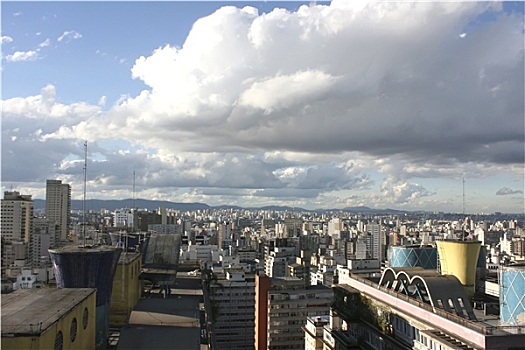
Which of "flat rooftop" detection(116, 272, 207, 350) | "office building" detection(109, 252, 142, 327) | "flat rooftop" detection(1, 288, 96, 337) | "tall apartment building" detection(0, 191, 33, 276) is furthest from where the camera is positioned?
"tall apartment building" detection(0, 191, 33, 276)

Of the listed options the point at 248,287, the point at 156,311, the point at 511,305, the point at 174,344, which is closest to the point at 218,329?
the point at 248,287

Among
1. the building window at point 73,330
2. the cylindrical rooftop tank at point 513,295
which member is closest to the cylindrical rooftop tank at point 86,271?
the building window at point 73,330

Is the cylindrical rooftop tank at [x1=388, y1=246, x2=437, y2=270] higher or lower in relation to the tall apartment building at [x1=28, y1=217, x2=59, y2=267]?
higher

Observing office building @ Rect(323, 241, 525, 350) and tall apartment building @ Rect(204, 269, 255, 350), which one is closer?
office building @ Rect(323, 241, 525, 350)

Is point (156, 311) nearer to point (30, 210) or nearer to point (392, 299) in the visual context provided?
point (392, 299)

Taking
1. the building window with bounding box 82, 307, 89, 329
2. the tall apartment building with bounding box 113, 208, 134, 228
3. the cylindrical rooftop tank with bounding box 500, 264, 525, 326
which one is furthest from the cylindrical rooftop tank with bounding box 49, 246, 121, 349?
the tall apartment building with bounding box 113, 208, 134, 228

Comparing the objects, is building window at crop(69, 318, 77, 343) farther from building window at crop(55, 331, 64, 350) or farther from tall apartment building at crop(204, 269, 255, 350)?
tall apartment building at crop(204, 269, 255, 350)

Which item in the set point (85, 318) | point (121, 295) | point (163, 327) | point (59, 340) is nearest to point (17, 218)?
point (121, 295)
